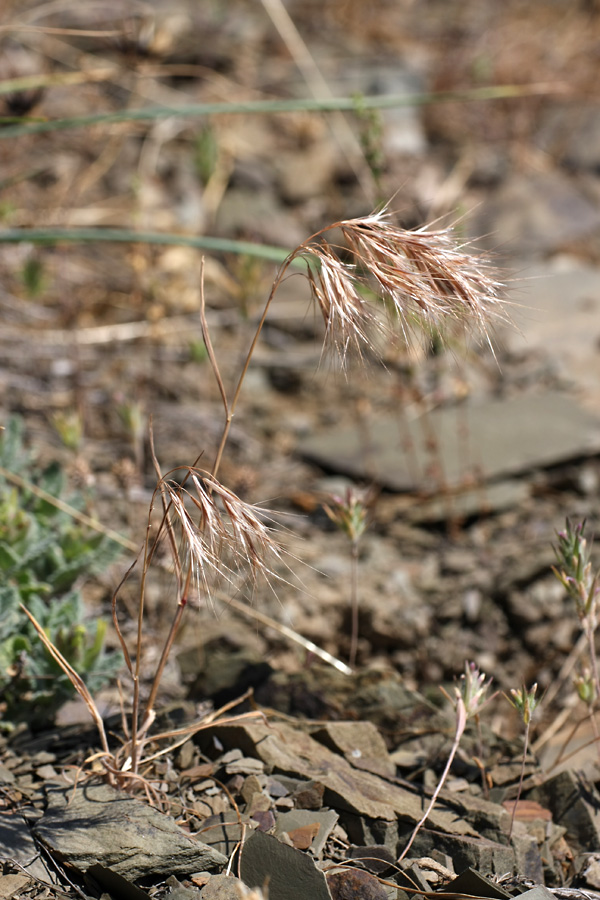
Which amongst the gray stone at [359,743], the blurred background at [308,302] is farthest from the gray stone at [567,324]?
the gray stone at [359,743]

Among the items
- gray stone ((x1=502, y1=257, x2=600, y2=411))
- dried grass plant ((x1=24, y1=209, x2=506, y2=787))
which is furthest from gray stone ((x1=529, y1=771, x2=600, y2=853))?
gray stone ((x1=502, y1=257, x2=600, y2=411))

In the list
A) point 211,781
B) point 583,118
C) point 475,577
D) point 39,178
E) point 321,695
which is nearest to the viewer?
point 211,781

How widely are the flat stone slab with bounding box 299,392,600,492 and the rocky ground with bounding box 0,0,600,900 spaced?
16mm

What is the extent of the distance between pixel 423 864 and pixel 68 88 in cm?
540

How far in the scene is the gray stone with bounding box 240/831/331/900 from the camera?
4.73 ft

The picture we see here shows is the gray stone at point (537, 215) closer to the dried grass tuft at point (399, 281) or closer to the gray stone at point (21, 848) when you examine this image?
the dried grass tuft at point (399, 281)

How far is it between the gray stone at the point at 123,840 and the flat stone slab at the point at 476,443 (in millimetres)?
2080

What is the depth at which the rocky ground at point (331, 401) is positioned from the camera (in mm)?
1807

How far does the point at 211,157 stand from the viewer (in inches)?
175

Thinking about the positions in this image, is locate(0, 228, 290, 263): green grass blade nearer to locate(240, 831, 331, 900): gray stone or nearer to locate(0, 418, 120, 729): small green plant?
locate(0, 418, 120, 729): small green plant

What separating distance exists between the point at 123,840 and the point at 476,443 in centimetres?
249

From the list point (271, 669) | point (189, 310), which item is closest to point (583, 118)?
point (189, 310)

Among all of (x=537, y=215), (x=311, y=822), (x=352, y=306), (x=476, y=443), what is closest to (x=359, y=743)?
(x=311, y=822)

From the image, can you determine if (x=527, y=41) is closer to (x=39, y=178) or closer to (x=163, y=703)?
(x=39, y=178)
